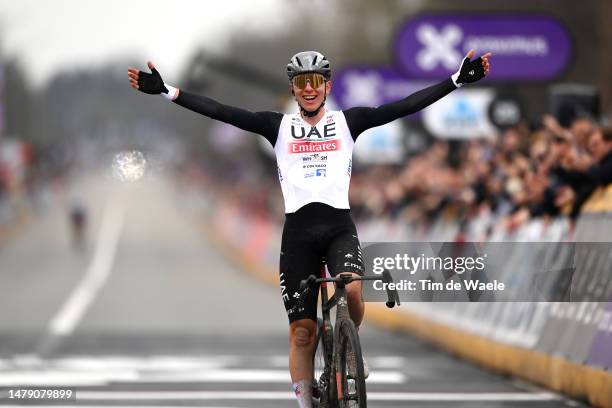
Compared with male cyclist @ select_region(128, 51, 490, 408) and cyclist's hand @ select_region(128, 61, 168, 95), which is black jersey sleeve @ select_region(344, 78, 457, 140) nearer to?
male cyclist @ select_region(128, 51, 490, 408)

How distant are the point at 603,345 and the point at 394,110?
3135 millimetres

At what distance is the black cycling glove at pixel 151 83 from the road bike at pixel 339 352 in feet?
4.72

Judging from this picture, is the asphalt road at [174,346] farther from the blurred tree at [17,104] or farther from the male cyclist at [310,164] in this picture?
the blurred tree at [17,104]

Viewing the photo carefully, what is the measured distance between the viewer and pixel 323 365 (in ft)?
31.9

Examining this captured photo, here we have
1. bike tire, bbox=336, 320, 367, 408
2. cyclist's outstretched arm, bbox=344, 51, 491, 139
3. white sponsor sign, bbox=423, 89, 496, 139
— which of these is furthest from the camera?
white sponsor sign, bbox=423, 89, 496, 139

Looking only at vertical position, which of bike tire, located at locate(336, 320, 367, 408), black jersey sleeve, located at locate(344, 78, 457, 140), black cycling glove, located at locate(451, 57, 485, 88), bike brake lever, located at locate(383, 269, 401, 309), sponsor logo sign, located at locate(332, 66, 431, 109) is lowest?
bike tire, located at locate(336, 320, 367, 408)

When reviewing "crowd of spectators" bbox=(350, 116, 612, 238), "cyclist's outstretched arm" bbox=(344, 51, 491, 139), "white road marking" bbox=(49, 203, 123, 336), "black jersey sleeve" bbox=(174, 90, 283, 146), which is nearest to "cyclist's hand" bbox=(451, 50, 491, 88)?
"cyclist's outstretched arm" bbox=(344, 51, 491, 139)

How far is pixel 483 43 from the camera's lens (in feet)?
77.9

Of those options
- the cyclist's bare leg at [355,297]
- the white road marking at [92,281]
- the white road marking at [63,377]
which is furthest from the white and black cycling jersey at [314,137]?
the white road marking at [92,281]

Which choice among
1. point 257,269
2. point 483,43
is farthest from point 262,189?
point 483,43

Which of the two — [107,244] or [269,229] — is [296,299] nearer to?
[269,229]

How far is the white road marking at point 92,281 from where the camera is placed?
82.4 feet

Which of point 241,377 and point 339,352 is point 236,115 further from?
point 241,377

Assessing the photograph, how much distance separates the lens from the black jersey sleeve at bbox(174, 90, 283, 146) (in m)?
9.56
